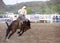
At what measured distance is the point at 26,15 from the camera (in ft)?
6.28

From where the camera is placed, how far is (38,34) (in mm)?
1914

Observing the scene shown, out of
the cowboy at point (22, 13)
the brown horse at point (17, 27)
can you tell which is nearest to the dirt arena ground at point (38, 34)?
the brown horse at point (17, 27)

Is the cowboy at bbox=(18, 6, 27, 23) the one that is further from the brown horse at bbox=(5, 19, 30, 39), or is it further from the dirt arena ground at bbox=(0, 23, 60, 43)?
the dirt arena ground at bbox=(0, 23, 60, 43)

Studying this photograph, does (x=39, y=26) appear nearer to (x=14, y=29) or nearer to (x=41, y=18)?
(x=41, y=18)

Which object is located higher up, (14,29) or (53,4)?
(53,4)

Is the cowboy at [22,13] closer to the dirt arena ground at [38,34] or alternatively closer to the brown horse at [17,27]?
the brown horse at [17,27]

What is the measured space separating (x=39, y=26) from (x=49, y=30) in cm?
19

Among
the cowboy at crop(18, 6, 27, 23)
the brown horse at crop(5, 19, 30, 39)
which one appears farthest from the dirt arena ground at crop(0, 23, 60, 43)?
the cowboy at crop(18, 6, 27, 23)

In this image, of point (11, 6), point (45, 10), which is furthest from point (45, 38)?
point (11, 6)

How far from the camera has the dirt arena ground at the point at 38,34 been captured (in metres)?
1.90

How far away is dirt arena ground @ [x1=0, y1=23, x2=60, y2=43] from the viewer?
190 cm

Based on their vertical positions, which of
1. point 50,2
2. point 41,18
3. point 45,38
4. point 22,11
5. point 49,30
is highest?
point 50,2

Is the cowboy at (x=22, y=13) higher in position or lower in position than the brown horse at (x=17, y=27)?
higher

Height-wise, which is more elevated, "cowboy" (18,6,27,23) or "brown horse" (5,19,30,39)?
"cowboy" (18,6,27,23)
